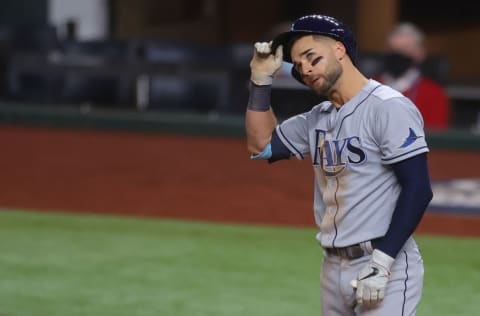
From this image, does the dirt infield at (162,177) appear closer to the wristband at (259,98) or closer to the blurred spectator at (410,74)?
the blurred spectator at (410,74)

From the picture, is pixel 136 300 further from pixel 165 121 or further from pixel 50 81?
pixel 50 81

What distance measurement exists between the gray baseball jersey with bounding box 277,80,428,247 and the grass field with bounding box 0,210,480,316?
2.24 meters

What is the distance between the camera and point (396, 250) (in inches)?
112

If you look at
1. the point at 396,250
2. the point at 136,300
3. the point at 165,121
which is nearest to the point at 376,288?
the point at 396,250

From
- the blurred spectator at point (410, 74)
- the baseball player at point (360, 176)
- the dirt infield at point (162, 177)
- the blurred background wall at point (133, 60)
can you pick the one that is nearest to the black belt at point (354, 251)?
the baseball player at point (360, 176)

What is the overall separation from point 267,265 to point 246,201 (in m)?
1.91


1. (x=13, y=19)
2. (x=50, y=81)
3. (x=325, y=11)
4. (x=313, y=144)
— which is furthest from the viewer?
(x=325, y=11)

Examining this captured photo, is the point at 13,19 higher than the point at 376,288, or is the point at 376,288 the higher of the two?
the point at 376,288

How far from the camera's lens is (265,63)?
3168 millimetres

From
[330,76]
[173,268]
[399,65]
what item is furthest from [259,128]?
[399,65]

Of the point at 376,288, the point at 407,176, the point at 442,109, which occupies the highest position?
the point at 407,176

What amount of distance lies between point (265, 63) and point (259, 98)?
0.42 ft

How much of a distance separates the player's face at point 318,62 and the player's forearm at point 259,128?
13.0 inches

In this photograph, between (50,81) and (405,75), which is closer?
(405,75)
